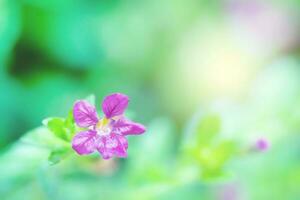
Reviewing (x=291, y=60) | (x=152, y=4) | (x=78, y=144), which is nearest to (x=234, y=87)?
(x=291, y=60)

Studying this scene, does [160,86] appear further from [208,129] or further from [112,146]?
[112,146]

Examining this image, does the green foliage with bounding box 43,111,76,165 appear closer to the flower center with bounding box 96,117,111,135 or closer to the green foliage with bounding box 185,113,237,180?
the flower center with bounding box 96,117,111,135

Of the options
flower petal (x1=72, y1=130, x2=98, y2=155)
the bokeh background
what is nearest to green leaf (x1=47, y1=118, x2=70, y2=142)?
flower petal (x1=72, y1=130, x2=98, y2=155)

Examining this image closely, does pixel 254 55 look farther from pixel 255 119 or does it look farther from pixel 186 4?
pixel 255 119

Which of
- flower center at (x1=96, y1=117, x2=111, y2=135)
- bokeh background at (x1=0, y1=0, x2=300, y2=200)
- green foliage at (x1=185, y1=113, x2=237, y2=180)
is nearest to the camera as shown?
flower center at (x1=96, y1=117, x2=111, y2=135)

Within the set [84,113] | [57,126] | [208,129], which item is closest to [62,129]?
[57,126]

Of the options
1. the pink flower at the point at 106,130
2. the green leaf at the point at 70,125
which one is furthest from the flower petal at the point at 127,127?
the green leaf at the point at 70,125
